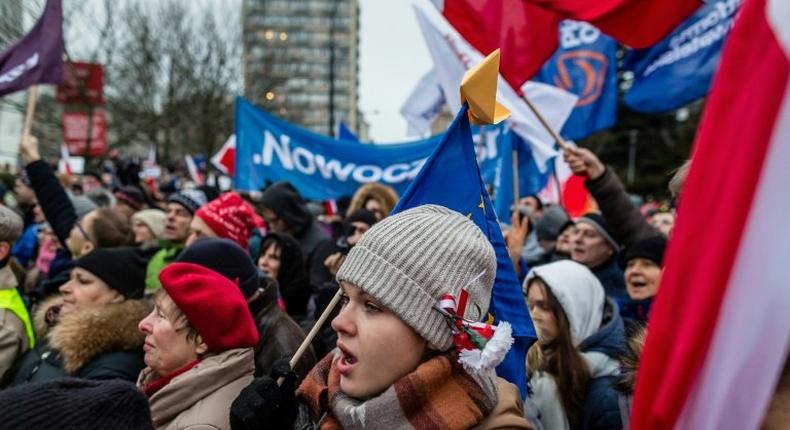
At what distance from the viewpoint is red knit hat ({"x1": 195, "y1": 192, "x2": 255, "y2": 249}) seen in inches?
178

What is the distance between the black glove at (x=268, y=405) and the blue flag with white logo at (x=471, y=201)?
2.38ft

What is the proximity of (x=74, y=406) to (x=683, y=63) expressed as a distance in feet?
21.5

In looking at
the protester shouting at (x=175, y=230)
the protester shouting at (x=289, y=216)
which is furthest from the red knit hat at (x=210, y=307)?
the protester shouting at (x=289, y=216)

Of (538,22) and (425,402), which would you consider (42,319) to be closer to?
(425,402)

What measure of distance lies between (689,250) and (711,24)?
610cm

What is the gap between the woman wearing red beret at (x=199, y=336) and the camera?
2365 mm

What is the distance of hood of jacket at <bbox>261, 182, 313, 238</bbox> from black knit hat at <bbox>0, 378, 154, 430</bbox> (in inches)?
170

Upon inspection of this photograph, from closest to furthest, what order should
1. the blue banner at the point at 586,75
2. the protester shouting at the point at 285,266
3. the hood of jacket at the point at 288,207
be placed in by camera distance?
the protester shouting at the point at 285,266 → the hood of jacket at the point at 288,207 → the blue banner at the point at 586,75

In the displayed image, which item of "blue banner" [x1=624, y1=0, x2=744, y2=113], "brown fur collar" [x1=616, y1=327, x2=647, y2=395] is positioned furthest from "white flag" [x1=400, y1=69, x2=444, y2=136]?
"brown fur collar" [x1=616, y1=327, x2=647, y2=395]

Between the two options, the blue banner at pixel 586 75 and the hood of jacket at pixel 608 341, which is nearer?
the hood of jacket at pixel 608 341

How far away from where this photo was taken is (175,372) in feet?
8.00

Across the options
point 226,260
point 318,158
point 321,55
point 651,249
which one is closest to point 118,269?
point 226,260

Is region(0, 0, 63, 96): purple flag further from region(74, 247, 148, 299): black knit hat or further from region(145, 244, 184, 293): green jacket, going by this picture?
region(74, 247, 148, 299): black knit hat

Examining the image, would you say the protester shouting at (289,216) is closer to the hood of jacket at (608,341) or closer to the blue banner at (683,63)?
the hood of jacket at (608,341)
